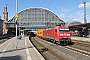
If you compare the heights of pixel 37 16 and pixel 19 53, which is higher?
pixel 37 16

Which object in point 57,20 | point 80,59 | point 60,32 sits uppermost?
point 57,20

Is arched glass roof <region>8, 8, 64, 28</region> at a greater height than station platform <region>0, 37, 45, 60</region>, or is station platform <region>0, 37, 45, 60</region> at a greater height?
arched glass roof <region>8, 8, 64, 28</region>

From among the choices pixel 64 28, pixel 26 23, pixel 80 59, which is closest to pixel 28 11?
pixel 26 23

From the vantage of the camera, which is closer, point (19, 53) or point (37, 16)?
point (19, 53)

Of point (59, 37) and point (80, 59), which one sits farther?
point (59, 37)

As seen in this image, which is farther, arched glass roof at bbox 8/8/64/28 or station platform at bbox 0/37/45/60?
arched glass roof at bbox 8/8/64/28

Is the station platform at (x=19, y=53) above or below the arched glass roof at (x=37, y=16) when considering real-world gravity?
below

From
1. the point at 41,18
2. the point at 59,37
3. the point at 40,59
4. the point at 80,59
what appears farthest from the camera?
the point at 41,18

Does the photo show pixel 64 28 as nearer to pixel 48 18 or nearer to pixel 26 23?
pixel 26 23

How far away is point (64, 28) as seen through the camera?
35.2 metres

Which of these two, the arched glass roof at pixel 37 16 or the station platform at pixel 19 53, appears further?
the arched glass roof at pixel 37 16

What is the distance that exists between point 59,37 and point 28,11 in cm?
13673

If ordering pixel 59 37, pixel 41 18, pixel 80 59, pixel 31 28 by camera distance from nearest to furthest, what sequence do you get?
pixel 80 59
pixel 59 37
pixel 31 28
pixel 41 18

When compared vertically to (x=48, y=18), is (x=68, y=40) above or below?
below
